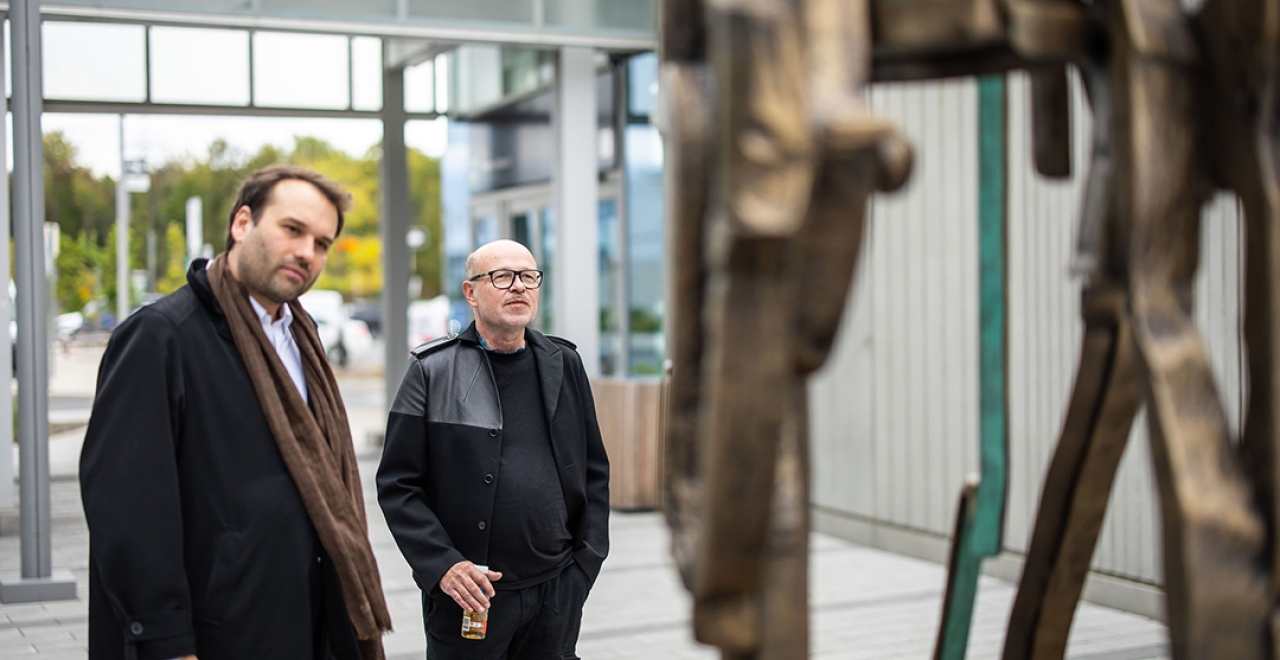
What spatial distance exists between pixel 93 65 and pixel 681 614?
9.53 metres

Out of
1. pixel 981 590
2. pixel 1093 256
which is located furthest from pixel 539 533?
pixel 981 590

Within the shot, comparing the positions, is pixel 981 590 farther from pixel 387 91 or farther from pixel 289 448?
pixel 387 91

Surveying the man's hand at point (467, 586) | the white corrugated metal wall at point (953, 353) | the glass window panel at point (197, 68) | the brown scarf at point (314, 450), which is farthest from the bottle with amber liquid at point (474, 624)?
the glass window panel at point (197, 68)

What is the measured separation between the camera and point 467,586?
3725 millimetres

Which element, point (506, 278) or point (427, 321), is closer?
point (506, 278)

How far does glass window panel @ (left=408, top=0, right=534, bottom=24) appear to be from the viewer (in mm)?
10820

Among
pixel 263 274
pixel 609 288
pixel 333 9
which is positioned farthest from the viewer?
pixel 609 288

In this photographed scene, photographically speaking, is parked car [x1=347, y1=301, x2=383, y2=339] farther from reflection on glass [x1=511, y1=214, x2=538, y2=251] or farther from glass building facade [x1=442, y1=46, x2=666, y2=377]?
reflection on glass [x1=511, y1=214, x2=538, y2=251]

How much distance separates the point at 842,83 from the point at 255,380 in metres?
1.90

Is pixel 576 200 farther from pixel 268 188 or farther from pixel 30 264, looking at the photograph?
pixel 268 188

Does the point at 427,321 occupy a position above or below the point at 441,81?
below

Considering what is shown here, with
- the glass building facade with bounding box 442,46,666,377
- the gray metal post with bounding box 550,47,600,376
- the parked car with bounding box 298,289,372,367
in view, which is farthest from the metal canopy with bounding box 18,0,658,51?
the parked car with bounding box 298,289,372,367

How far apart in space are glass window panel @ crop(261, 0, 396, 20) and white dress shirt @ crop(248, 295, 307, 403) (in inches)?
285

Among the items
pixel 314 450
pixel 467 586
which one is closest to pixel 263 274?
pixel 314 450
